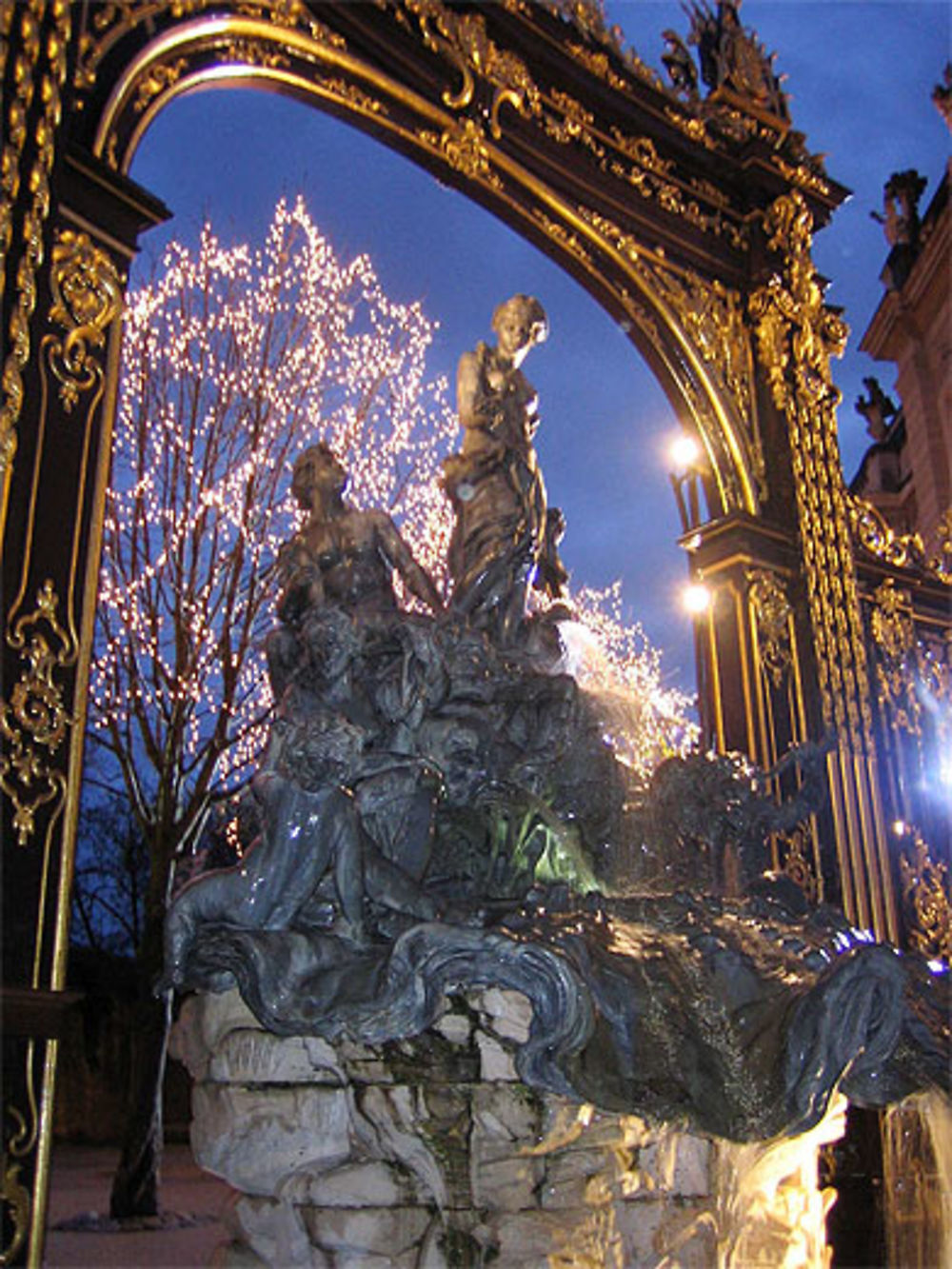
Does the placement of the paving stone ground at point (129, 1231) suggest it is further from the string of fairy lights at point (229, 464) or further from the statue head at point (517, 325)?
the statue head at point (517, 325)

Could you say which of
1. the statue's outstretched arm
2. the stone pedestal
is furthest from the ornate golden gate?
the statue's outstretched arm

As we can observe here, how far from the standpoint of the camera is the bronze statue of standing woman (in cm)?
607

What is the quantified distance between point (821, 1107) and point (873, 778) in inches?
224

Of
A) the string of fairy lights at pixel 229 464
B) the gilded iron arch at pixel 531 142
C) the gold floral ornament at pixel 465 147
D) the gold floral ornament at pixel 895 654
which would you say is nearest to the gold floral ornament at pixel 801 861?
the string of fairy lights at pixel 229 464

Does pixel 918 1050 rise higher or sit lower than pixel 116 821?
lower

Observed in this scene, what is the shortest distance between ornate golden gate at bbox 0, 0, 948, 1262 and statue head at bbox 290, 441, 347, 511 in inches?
38.6

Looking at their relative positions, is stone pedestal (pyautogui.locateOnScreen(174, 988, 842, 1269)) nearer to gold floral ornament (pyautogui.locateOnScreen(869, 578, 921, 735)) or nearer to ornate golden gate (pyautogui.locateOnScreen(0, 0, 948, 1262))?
ornate golden gate (pyautogui.locateOnScreen(0, 0, 948, 1262))

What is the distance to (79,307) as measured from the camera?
206 inches

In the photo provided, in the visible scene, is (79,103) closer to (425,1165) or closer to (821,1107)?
(425,1165)

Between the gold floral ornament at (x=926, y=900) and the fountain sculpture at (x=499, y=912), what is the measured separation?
11.2 ft

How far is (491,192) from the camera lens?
26.5 ft

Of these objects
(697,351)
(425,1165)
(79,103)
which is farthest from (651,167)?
(425,1165)

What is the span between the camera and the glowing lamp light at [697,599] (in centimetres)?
899

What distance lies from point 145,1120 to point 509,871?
Result: 344 centimetres
